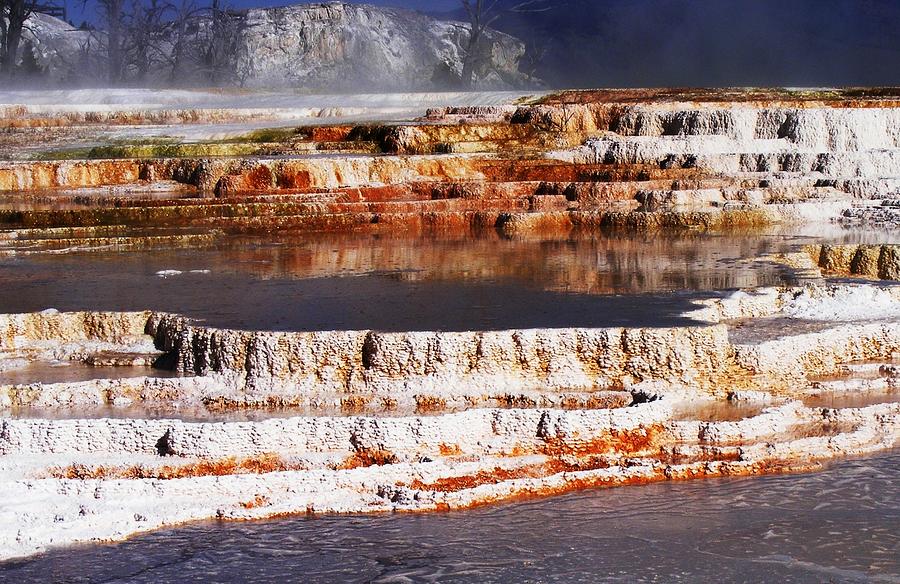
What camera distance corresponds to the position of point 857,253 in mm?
7965

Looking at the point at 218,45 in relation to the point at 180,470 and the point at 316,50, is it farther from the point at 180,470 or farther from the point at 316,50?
the point at 180,470

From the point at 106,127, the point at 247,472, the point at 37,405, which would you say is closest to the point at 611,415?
the point at 247,472

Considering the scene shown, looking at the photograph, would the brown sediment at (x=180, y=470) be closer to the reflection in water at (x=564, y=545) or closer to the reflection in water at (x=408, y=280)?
the reflection in water at (x=564, y=545)

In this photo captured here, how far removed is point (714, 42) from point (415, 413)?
39805mm

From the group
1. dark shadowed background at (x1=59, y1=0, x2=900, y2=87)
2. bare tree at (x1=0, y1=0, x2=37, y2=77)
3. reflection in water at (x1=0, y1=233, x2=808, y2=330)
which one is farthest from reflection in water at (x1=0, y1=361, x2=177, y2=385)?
dark shadowed background at (x1=59, y1=0, x2=900, y2=87)

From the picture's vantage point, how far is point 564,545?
4.13 m

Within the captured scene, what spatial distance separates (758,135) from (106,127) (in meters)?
7.90

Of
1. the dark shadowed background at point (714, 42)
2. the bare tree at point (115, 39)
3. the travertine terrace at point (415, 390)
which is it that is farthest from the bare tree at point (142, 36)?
the travertine terrace at point (415, 390)

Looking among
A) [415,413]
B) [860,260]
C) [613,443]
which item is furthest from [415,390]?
[860,260]

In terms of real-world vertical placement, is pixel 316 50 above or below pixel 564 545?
above

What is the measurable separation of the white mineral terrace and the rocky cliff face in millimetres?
25649

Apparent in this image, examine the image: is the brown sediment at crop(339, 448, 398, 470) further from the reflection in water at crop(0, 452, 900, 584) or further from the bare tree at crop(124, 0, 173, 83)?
the bare tree at crop(124, 0, 173, 83)

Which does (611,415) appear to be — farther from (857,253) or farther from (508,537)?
(857,253)

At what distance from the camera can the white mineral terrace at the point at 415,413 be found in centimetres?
445
